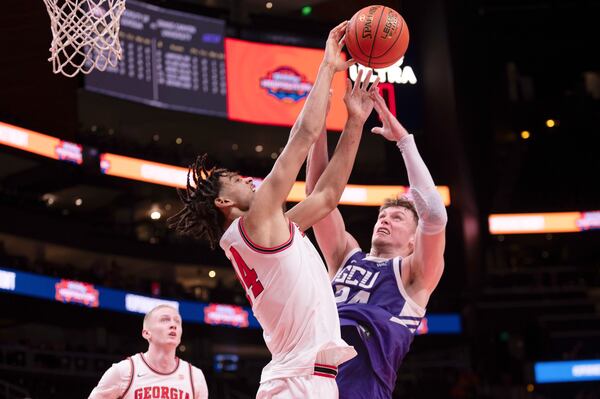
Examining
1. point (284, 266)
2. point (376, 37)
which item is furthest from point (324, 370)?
point (376, 37)

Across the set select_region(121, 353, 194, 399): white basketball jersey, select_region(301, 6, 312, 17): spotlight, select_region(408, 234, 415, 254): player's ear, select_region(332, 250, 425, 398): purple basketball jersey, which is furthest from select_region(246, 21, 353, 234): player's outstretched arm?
select_region(301, 6, 312, 17): spotlight

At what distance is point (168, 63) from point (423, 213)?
64.8ft

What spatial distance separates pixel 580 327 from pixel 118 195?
1556 cm

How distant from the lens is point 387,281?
535cm

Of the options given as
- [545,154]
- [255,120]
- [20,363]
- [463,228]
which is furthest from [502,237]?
[20,363]

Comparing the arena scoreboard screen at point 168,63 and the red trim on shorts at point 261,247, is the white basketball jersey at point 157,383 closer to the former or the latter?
the red trim on shorts at point 261,247

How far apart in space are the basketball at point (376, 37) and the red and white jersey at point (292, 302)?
132 cm

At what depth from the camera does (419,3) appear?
2211cm

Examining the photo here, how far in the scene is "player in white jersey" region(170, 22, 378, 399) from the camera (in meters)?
4.32

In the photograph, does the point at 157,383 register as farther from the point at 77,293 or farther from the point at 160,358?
the point at 77,293

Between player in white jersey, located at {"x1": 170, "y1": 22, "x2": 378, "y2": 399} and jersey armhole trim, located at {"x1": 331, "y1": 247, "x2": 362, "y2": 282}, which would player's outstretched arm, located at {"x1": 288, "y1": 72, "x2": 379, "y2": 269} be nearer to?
player in white jersey, located at {"x1": 170, "y1": 22, "x2": 378, "y2": 399}

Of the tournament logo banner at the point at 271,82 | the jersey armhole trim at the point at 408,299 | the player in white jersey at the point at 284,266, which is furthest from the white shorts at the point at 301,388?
the tournament logo banner at the point at 271,82

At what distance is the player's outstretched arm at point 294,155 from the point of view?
4328 mm

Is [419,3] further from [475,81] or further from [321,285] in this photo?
[321,285]
